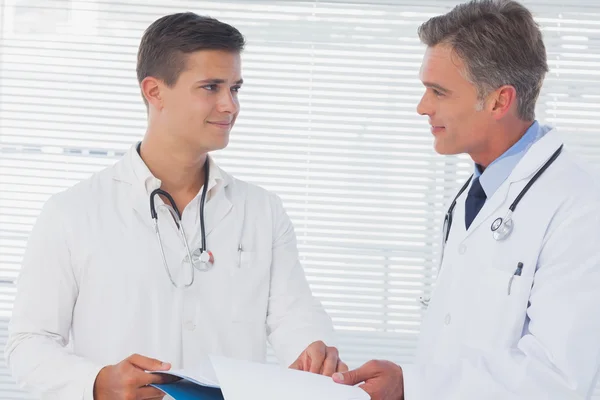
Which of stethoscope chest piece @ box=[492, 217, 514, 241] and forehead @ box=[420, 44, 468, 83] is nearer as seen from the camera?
stethoscope chest piece @ box=[492, 217, 514, 241]

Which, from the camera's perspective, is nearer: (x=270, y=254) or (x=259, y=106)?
(x=270, y=254)

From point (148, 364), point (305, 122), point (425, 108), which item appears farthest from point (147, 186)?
point (305, 122)

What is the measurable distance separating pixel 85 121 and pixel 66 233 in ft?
5.60

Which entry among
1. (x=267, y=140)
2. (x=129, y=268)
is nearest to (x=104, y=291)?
(x=129, y=268)

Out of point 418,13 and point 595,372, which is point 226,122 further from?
point 418,13

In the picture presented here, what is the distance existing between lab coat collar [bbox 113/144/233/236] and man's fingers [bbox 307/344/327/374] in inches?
18.1

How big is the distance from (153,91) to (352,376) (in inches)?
39.5

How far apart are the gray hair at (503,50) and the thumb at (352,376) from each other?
0.77 metres

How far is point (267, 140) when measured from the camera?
3535 millimetres

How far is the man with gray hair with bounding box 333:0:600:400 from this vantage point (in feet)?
5.16

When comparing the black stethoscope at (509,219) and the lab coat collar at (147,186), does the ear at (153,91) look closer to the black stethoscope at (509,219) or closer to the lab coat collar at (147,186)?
the lab coat collar at (147,186)

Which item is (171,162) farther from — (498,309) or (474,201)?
(498,309)

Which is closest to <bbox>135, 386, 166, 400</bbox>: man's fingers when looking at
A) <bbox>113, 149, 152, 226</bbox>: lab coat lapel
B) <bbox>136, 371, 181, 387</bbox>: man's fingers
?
<bbox>136, 371, 181, 387</bbox>: man's fingers

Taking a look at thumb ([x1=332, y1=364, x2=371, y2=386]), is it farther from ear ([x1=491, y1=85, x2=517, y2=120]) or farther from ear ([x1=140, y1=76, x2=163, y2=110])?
ear ([x1=140, y1=76, x2=163, y2=110])
